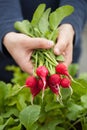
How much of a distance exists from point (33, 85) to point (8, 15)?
0.28 meters

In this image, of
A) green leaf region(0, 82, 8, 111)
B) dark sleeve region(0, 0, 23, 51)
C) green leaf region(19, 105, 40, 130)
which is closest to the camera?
green leaf region(19, 105, 40, 130)

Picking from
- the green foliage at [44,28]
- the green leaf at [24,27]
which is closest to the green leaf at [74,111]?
the green foliage at [44,28]

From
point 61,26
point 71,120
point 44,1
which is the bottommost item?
point 71,120

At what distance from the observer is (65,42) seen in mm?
830

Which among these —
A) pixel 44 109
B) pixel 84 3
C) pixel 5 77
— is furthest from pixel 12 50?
pixel 5 77

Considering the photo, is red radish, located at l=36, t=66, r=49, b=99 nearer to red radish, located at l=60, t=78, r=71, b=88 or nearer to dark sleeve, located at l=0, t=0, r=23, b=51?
red radish, located at l=60, t=78, r=71, b=88

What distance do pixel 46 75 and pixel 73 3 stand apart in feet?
1.15

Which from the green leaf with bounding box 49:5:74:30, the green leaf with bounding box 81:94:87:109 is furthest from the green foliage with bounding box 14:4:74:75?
the green leaf with bounding box 81:94:87:109

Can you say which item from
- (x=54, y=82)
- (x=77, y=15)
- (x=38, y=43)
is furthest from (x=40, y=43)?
(x=77, y=15)

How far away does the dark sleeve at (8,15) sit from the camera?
0.89 m

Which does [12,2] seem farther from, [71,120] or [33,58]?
[71,120]

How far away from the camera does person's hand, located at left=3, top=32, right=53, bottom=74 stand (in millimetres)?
Result: 770

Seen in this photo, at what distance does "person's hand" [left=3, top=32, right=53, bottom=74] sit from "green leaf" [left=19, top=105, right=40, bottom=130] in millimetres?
157

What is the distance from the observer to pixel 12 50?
86 cm
